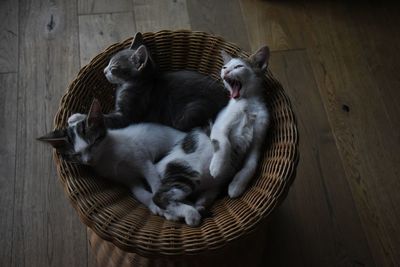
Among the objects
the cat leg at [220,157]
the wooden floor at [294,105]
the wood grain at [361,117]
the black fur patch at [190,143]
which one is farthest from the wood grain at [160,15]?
the cat leg at [220,157]

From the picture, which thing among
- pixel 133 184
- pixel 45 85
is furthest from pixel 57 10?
pixel 133 184

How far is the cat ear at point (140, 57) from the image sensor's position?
1459 millimetres

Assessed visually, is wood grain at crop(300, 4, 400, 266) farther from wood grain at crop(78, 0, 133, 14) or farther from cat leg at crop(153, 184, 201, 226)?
wood grain at crop(78, 0, 133, 14)

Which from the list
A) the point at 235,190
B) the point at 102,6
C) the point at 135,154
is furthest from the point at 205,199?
the point at 102,6

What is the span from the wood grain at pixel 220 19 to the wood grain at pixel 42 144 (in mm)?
609

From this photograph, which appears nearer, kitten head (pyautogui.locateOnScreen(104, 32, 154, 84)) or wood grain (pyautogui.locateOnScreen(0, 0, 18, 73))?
kitten head (pyautogui.locateOnScreen(104, 32, 154, 84))

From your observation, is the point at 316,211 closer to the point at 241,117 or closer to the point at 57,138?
the point at 241,117

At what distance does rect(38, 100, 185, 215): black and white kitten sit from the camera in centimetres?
125

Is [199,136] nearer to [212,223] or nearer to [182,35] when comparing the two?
[212,223]

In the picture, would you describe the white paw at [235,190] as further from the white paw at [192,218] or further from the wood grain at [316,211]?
the wood grain at [316,211]

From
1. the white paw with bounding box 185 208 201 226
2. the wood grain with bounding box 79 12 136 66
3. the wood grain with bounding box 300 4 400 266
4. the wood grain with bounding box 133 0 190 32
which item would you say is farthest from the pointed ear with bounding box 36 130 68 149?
the wood grain with bounding box 300 4 400 266

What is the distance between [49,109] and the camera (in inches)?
73.4

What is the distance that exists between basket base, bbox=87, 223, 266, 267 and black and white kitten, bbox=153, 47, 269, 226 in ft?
0.54

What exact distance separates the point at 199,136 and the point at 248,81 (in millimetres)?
247
